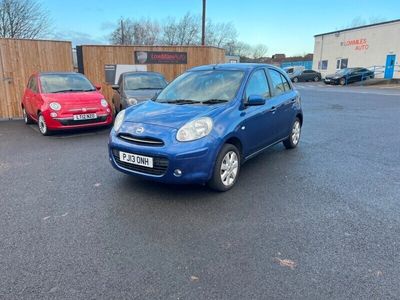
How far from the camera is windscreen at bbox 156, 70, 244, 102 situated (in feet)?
14.7

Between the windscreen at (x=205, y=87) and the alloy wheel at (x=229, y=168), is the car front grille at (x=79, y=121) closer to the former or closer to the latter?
the windscreen at (x=205, y=87)

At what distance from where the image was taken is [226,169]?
4055 mm

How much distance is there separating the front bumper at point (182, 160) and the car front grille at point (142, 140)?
0.15 feet

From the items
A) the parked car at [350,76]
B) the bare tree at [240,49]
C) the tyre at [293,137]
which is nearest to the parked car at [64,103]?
the tyre at [293,137]

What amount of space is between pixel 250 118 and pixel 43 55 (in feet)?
31.2

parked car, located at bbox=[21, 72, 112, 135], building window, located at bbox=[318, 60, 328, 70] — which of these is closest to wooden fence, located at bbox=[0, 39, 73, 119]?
parked car, located at bbox=[21, 72, 112, 135]

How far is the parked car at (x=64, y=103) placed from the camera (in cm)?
732

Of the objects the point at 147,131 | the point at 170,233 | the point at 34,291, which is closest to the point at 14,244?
the point at 34,291

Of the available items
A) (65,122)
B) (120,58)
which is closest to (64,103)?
(65,122)

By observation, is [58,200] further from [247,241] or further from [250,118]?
[250,118]

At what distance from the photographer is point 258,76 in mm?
4934

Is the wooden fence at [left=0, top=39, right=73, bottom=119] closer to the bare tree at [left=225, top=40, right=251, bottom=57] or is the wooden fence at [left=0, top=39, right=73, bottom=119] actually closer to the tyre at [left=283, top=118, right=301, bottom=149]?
the tyre at [left=283, top=118, right=301, bottom=149]

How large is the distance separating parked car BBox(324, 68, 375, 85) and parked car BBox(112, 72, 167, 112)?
24.4m

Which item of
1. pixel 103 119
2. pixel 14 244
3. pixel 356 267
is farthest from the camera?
pixel 103 119
